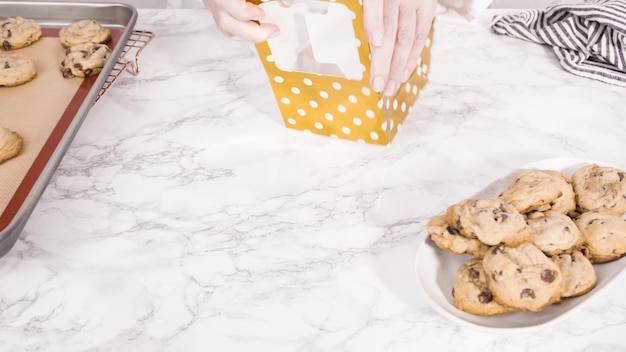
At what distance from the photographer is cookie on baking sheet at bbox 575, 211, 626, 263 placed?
2.49ft

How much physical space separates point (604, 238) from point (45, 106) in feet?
3.05

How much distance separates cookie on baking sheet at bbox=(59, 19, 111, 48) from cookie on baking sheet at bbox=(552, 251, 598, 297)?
95 centimetres

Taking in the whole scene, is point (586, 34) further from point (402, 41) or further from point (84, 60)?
point (84, 60)

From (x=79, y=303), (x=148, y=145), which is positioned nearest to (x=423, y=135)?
(x=148, y=145)

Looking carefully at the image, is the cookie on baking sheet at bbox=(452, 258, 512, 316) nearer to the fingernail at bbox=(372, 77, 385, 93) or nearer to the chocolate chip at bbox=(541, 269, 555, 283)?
the chocolate chip at bbox=(541, 269, 555, 283)

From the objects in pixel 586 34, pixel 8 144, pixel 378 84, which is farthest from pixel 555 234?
pixel 8 144

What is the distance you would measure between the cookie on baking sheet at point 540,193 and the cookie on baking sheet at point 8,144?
75 cm

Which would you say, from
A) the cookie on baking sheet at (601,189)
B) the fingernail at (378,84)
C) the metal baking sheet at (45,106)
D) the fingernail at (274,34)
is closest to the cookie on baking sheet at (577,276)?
the cookie on baking sheet at (601,189)

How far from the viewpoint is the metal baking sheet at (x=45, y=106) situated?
917 millimetres

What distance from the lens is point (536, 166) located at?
2.99 ft

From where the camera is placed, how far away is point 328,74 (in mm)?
977

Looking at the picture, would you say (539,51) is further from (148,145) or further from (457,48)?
(148,145)

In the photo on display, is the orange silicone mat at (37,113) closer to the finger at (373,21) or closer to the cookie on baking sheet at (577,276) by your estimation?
the finger at (373,21)

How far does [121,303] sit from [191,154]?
0.33 metres
